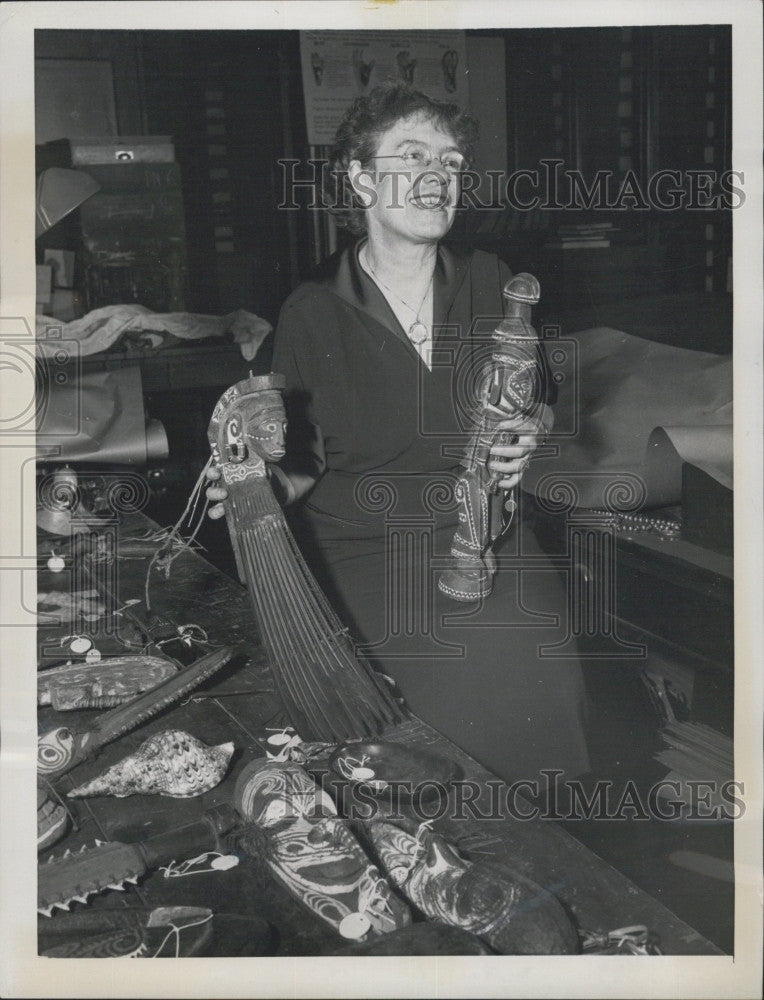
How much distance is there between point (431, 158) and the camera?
1190 millimetres

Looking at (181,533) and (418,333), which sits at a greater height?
(418,333)

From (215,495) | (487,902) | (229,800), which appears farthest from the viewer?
(215,495)

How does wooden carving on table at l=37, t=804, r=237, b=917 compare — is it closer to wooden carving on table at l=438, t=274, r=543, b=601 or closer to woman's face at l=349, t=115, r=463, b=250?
wooden carving on table at l=438, t=274, r=543, b=601

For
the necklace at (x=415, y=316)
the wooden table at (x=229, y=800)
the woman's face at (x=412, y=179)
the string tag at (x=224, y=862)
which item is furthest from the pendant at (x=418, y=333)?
the string tag at (x=224, y=862)

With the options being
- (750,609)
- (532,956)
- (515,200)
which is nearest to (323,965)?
(532,956)

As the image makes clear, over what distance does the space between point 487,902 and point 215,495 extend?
0.60 metres

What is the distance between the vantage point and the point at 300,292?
1.23 m

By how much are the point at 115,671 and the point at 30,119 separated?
2.35 feet

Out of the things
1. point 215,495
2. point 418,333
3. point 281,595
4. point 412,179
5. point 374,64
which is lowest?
point 281,595

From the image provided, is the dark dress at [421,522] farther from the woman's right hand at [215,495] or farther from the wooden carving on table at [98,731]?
the wooden carving on table at [98,731]

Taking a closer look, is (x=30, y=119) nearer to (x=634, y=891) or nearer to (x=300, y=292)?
(x=300, y=292)

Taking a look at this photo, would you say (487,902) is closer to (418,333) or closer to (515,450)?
(515,450)

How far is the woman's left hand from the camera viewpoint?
1.22 m

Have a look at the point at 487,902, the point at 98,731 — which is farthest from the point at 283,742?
the point at 487,902
